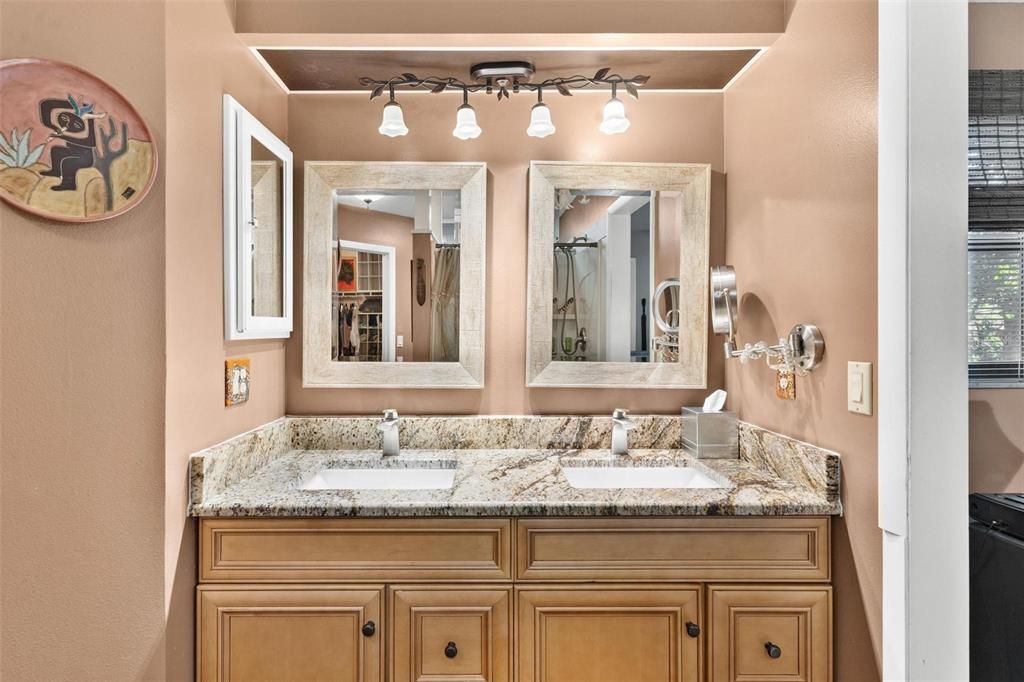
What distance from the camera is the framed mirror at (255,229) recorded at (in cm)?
160

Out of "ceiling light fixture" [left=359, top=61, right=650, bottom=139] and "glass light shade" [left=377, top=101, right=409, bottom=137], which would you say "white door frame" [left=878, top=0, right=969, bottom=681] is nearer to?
"ceiling light fixture" [left=359, top=61, right=650, bottom=139]

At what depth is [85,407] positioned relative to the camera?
1.27m

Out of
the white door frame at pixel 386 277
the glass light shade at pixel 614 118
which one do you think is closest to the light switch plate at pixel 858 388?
the glass light shade at pixel 614 118

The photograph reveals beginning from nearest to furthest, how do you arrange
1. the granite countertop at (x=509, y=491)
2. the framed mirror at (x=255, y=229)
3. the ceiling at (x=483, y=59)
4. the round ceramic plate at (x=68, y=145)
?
the round ceramic plate at (x=68, y=145) < the granite countertop at (x=509, y=491) < the framed mirror at (x=255, y=229) < the ceiling at (x=483, y=59)

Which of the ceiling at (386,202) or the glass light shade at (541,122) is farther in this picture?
the ceiling at (386,202)

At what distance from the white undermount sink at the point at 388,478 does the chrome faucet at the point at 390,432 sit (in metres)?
0.07

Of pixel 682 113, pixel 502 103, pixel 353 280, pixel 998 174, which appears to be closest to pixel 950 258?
pixel 998 174

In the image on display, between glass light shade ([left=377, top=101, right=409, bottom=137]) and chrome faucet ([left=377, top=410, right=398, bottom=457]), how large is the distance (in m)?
0.92

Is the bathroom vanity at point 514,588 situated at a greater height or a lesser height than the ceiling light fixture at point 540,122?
lesser

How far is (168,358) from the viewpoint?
52.7 inches

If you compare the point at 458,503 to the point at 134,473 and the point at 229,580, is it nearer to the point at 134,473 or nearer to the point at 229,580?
the point at 229,580

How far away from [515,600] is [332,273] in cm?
125

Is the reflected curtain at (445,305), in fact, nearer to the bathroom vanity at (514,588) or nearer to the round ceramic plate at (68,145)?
the bathroom vanity at (514,588)

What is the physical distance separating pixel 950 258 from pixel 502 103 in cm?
145
